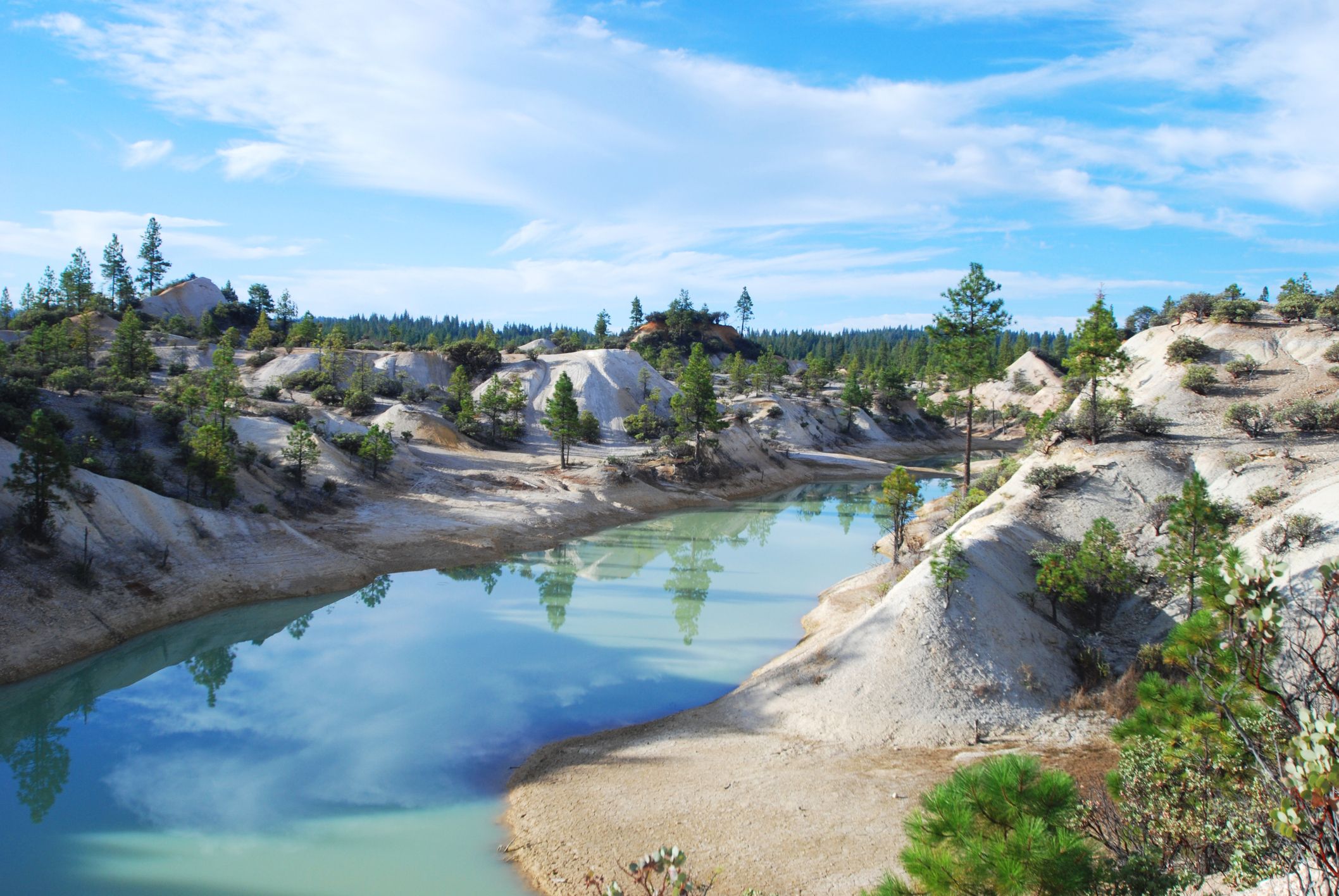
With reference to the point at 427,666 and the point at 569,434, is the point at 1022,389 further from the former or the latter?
the point at 427,666

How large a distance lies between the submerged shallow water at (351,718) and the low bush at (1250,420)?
51.6 ft

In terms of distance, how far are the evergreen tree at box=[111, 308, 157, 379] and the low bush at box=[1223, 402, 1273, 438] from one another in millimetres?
68424

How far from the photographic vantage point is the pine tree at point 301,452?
38031 mm

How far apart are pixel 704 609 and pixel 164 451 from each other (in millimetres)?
27695

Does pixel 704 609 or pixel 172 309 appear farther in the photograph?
pixel 172 309

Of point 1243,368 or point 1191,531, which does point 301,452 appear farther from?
point 1243,368

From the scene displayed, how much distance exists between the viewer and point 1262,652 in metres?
4.48

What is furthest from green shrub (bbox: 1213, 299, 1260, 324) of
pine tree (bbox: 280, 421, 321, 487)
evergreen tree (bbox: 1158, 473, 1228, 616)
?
pine tree (bbox: 280, 421, 321, 487)

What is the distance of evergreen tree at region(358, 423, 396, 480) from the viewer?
43.5 meters

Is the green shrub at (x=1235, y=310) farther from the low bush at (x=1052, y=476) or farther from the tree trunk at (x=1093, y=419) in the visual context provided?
the low bush at (x=1052, y=476)

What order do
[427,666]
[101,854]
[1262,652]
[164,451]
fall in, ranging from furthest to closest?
1. [164,451]
2. [427,666]
3. [101,854]
4. [1262,652]

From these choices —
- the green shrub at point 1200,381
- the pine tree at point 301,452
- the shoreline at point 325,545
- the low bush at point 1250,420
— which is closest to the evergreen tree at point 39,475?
the shoreline at point 325,545

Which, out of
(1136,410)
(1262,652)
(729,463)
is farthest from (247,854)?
(729,463)

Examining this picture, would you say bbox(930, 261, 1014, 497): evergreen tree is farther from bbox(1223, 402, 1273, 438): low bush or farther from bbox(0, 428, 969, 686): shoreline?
bbox(0, 428, 969, 686): shoreline
